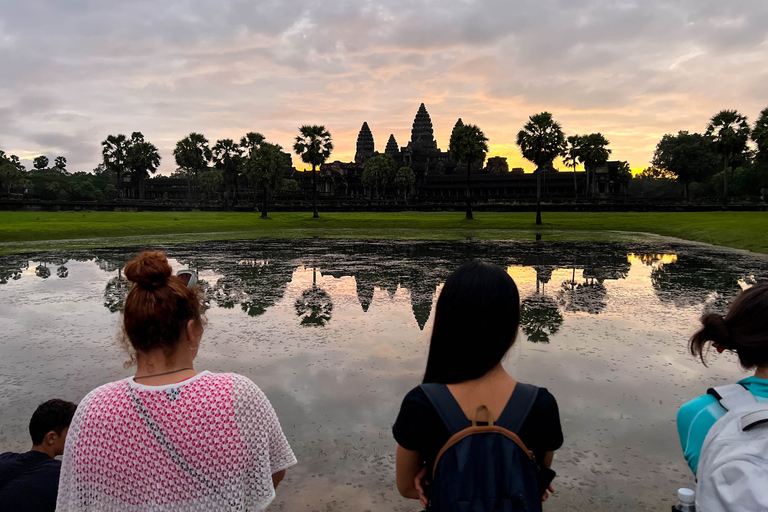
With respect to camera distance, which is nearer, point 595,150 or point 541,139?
point 541,139

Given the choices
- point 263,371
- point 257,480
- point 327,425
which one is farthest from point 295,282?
point 257,480

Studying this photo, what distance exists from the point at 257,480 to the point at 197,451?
0.92 ft

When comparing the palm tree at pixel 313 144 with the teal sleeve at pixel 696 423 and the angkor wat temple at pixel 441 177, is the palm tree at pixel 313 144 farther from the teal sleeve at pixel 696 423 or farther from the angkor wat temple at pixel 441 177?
the teal sleeve at pixel 696 423

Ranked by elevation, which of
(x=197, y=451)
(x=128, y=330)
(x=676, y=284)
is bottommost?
(x=676, y=284)

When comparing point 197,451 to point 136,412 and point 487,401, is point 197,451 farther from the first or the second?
point 487,401

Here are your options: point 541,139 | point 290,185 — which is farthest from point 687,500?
point 290,185

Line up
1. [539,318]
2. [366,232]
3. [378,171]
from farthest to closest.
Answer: [378,171]
[366,232]
[539,318]

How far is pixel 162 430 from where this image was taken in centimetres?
189

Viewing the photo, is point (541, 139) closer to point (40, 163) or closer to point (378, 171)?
point (378, 171)

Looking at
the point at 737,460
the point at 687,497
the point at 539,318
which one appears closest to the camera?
the point at 737,460

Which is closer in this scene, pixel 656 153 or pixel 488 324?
→ pixel 488 324

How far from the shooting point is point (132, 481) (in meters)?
1.94

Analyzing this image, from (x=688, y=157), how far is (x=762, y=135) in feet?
136

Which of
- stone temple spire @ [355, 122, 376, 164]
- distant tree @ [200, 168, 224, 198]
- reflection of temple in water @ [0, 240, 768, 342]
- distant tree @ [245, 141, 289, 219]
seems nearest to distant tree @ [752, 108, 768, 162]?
reflection of temple in water @ [0, 240, 768, 342]
